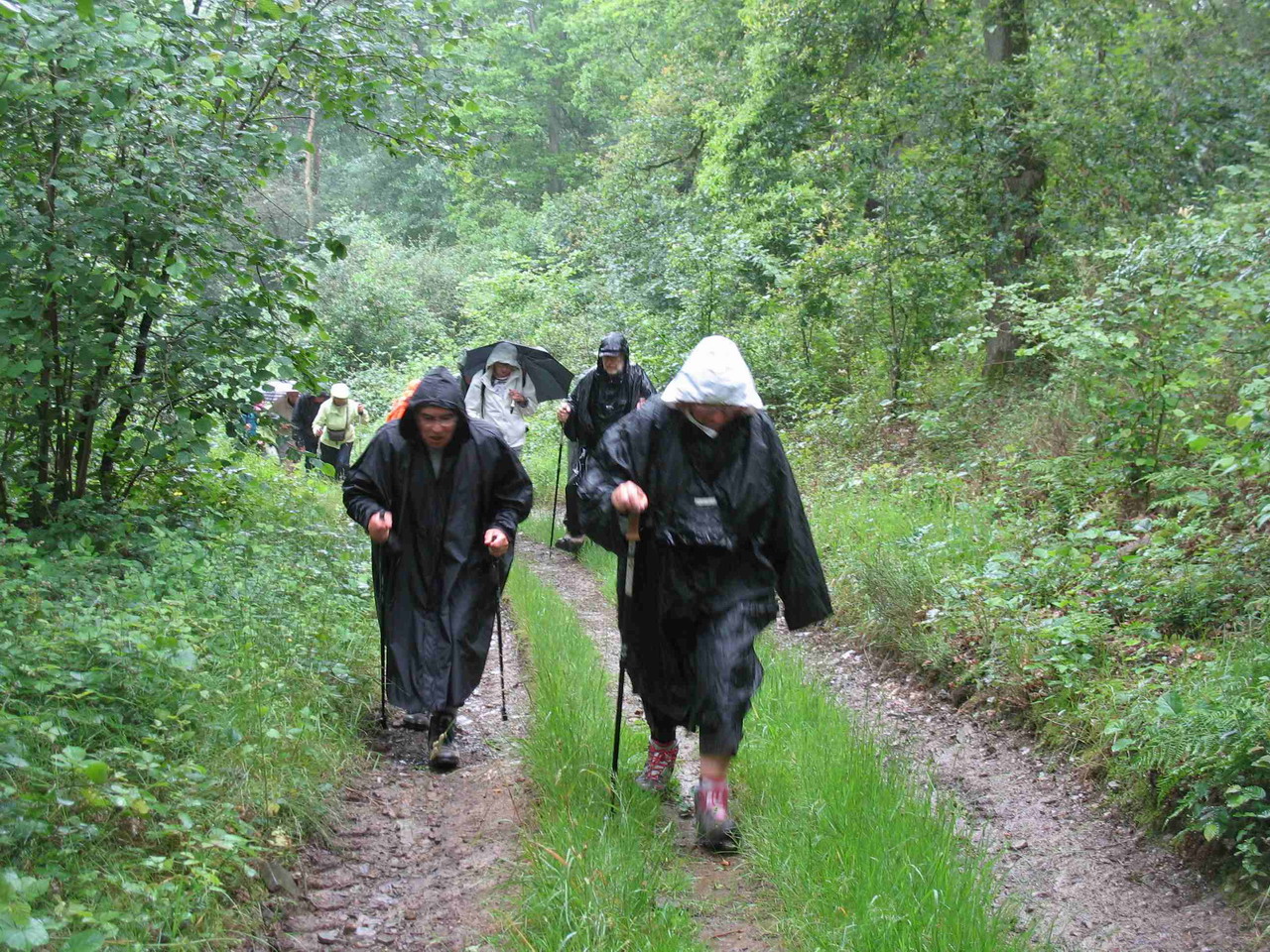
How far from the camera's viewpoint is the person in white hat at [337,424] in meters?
14.4

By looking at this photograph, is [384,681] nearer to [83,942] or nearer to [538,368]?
[83,942]

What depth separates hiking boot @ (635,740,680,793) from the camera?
502cm

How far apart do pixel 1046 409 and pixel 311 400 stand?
429 inches

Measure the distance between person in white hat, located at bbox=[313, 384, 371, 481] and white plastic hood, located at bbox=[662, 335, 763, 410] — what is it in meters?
10.4

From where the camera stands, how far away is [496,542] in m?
5.78

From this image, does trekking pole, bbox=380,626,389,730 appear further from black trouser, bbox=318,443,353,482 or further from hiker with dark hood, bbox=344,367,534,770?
black trouser, bbox=318,443,353,482

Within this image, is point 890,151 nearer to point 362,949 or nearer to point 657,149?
point 657,149

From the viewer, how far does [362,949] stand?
12.6 ft

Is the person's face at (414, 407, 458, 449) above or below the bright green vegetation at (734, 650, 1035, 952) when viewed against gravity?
above

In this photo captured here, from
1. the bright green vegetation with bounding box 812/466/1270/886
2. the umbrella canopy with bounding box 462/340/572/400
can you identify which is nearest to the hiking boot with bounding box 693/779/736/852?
the bright green vegetation with bounding box 812/466/1270/886

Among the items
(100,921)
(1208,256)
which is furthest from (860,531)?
(100,921)

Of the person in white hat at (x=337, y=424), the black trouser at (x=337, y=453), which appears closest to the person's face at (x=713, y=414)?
the person in white hat at (x=337, y=424)

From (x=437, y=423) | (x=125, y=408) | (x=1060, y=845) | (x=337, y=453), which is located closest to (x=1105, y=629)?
(x=1060, y=845)

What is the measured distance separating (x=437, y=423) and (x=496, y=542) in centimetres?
72
